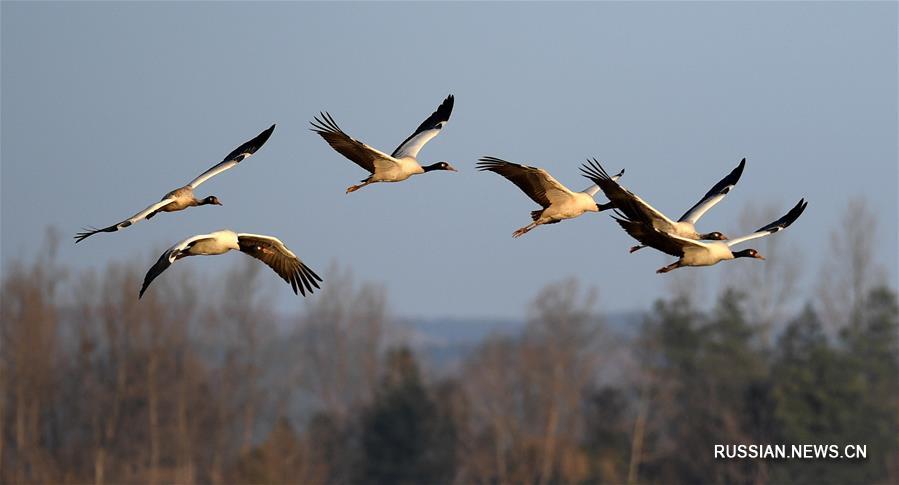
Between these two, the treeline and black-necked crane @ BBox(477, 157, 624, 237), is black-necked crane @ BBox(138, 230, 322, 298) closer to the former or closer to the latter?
black-necked crane @ BBox(477, 157, 624, 237)

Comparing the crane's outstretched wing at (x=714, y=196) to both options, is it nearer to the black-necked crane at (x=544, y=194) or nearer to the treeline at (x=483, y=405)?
the black-necked crane at (x=544, y=194)

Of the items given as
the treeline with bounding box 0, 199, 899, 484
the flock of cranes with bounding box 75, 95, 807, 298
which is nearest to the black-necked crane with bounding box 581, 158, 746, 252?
the flock of cranes with bounding box 75, 95, 807, 298

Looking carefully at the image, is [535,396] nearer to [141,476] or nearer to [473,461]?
[473,461]

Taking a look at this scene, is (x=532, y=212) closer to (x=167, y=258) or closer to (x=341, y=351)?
(x=167, y=258)

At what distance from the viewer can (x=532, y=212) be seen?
17.8 m

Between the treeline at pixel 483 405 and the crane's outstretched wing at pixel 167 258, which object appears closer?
the crane's outstretched wing at pixel 167 258

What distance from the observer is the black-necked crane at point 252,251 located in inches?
601

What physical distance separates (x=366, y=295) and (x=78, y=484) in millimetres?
32738

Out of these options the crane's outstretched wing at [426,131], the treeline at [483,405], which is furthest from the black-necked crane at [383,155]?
the treeline at [483,405]

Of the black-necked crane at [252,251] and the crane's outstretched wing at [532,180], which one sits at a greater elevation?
the crane's outstretched wing at [532,180]

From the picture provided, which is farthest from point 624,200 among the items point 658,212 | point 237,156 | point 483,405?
point 483,405

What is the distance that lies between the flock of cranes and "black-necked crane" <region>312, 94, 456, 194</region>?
0.01 metres

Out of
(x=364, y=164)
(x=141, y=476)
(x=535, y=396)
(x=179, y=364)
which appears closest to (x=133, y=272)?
(x=179, y=364)

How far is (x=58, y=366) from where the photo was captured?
55562mm
